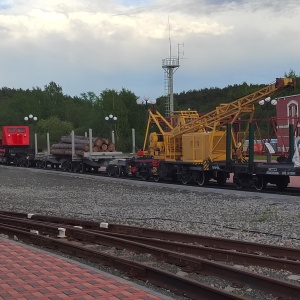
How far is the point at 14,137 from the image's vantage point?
48.1 metres

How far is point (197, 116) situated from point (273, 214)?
12929 millimetres

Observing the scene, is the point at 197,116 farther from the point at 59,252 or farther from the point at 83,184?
the point at 59,252

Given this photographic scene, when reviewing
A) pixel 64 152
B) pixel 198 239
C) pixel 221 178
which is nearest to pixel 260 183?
pixel 221 178

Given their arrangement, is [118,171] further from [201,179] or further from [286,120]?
[286,120]

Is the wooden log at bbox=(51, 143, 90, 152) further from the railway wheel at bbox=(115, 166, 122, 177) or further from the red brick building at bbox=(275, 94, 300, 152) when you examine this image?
the red brick building at bbox=(275, 94, 300, 152)

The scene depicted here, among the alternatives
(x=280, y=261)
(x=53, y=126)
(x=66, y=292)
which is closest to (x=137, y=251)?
(x=280, y=261)

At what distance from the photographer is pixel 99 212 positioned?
16406 mm

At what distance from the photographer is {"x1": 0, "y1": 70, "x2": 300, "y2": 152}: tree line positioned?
77.8m

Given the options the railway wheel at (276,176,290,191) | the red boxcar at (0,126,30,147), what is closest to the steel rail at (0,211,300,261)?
the railway wheel at (276,176,290,191)

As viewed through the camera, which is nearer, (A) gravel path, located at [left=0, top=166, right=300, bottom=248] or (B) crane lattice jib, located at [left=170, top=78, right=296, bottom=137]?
(A) gravel path, located at [left=0, top=166, right=300, bottom=248]

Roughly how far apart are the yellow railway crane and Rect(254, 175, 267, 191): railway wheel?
2520 mm

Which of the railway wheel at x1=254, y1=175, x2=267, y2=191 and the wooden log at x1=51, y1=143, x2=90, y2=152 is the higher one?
the wooden log at x1=51, y1=143, x2=90, y2=152

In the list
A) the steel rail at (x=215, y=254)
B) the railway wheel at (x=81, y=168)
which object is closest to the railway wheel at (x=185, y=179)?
the railway wheel at (x=81, y=168)

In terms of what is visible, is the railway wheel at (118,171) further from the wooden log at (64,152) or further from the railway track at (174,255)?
the railway track at (174,255)
